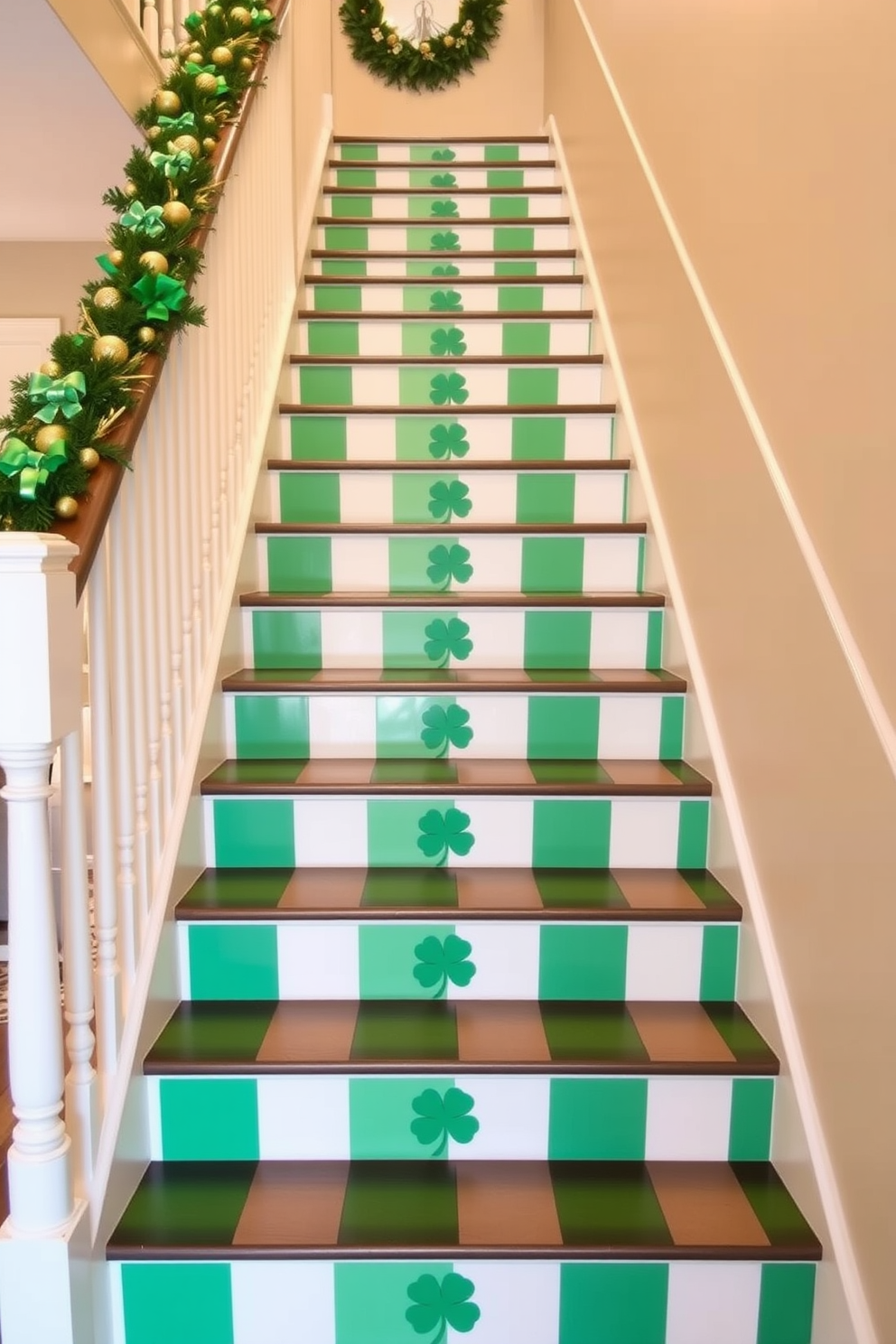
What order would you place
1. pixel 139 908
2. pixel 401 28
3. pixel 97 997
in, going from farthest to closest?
1. pixel 401 28
2. pixel 139 908
3. pixel 97 997

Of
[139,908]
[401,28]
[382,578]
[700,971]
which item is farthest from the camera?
[401,28]

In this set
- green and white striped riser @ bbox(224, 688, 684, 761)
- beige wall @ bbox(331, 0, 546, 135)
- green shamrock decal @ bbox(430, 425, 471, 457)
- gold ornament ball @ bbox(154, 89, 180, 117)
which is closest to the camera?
gold ornament ball @ bbox(154, 89, 180, 117)

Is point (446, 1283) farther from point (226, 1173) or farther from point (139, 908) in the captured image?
point (139, 908)

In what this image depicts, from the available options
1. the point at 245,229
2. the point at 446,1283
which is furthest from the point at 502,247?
the point at 446,1283

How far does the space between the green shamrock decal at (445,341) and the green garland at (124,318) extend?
1.14 m

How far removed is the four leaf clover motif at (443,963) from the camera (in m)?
1.62

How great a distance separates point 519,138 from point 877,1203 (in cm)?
409

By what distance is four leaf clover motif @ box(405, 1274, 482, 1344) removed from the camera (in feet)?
4.28

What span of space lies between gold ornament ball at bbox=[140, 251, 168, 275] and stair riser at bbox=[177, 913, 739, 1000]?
1.02 metres

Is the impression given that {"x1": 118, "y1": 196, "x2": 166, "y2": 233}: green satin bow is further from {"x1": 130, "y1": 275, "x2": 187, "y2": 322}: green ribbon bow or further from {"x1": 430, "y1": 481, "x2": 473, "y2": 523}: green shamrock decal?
{"x1": 430, "y1": 481, "x2": 473, "y2": 523}: green shamrock decal

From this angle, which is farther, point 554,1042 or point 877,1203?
point 554,1042

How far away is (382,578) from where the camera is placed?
2.34 meters

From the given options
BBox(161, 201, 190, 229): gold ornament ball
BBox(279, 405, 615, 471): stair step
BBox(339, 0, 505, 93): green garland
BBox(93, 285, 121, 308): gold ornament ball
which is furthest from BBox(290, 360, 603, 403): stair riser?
BBox(339, 0, 505, 93): green garland

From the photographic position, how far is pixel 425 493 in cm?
246
